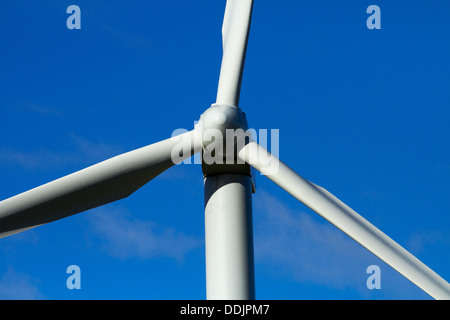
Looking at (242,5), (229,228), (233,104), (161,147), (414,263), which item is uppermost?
(242,5)

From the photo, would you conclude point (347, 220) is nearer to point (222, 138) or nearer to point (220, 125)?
point (222, 138)

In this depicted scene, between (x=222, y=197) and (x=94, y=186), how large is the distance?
226 centimetres

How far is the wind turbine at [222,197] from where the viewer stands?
1046 cm

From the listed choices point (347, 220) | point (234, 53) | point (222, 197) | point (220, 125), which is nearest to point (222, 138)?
point (220, 125)

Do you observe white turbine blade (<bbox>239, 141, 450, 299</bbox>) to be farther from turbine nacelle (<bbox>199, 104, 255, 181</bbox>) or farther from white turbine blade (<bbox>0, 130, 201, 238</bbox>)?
white turbine blade (<bbox>0, 130, 201, 238</bbox>)

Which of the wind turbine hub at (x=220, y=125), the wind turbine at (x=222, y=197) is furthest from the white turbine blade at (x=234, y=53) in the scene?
the wind turbine hub at (x=220, y=125)

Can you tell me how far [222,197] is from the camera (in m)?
11.0

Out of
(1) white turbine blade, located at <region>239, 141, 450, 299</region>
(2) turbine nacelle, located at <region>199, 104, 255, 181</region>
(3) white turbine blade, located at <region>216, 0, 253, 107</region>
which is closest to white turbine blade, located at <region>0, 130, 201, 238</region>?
(2) turbine nacelle, located at <region>199, 104, 255, 181</region>

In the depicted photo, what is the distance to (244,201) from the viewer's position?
1105 centimetres
